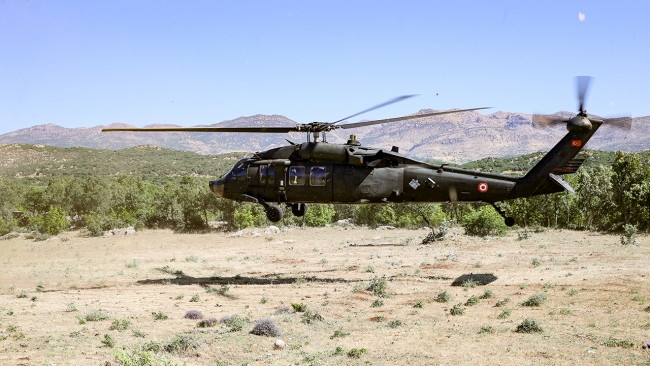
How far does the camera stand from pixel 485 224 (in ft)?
124

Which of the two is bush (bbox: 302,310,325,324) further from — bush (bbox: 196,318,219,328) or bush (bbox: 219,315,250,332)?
bush (bbox: 196,318,219,328)

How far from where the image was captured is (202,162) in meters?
152

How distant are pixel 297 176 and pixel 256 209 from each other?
116ft

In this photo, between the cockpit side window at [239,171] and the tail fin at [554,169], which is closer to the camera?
the tail fin at [554,169]

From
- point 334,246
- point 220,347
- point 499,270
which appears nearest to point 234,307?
point 220,347

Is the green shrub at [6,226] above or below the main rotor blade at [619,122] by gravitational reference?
below

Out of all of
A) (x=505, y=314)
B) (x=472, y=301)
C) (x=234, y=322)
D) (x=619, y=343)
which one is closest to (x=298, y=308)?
(x=234, y=322)

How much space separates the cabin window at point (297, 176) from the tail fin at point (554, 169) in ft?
25.2

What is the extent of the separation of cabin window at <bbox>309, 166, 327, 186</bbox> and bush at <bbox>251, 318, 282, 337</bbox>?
7214 mm

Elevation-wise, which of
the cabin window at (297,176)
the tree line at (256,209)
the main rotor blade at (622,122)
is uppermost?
the main rotor blade at (622,122)

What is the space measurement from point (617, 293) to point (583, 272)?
3.71 m

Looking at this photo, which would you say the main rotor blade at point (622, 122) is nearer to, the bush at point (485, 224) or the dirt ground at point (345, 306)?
the dirt ground at point (345, 306)

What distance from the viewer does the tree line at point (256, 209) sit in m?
43.3

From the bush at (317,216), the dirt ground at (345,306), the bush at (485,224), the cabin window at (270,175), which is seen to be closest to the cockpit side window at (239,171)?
the cabin window at (270,175)
